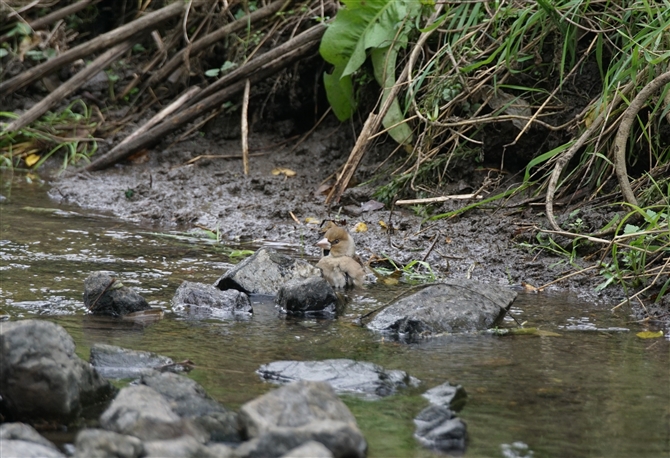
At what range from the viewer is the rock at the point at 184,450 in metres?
2.59

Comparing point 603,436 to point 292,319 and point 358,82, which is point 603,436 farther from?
point 358,82

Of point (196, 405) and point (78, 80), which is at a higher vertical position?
point (78, 80)

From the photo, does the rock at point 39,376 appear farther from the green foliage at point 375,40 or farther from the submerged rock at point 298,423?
the green foliage at point 375,40

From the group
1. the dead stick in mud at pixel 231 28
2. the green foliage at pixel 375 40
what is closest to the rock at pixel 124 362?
the green foliage at pixel 375 40

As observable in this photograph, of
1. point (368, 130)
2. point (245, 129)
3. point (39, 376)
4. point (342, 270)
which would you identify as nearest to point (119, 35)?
point (245, 129)

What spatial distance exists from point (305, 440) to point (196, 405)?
0.55 m

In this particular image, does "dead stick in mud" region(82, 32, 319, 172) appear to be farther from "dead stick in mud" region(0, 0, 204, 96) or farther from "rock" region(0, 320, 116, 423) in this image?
"rock" region(0, 320, 116, 423)

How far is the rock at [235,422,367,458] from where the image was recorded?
264cm

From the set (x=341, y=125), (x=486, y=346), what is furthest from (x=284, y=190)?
(x=486, y=346)

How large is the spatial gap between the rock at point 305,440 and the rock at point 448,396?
55 centimetres

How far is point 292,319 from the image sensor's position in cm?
455

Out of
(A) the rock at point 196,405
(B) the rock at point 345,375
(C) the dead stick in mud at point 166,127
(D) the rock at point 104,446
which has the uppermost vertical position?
(C) the dead stick in mud at point 166,127

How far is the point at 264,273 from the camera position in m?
5.09

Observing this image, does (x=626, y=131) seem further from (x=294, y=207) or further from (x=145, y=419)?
(x=145, y=419)
